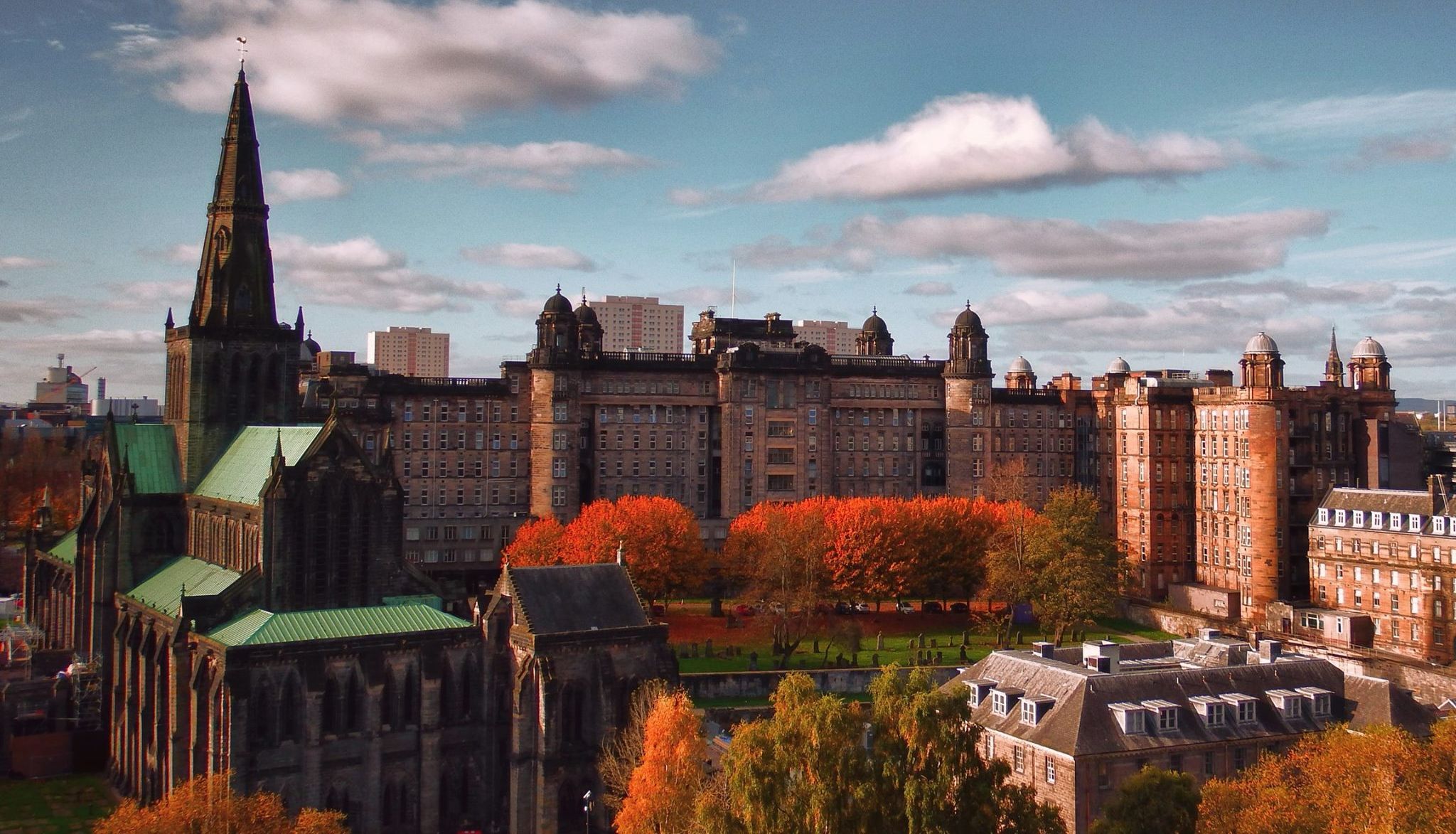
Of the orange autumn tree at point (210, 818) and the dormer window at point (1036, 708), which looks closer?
the orange autumn tree at point (210, 818)

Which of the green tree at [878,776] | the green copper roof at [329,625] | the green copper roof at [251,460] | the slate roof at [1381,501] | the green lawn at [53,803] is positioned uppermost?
the green copper roof at [251,460]

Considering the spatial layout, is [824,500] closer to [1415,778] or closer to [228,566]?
[228,566]

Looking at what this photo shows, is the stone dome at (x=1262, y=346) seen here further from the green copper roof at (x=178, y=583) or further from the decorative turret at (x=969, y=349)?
the green copper roof at (x=178, y=583)

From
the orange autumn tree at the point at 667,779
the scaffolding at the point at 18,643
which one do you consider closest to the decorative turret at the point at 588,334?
the scaffolding at the point at 18,643

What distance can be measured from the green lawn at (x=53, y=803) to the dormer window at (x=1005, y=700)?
41.5 meters

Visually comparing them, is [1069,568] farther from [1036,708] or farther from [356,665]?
[356,665]

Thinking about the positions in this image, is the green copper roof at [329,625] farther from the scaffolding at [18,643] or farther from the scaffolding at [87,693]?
the scaffolding at [18,643]

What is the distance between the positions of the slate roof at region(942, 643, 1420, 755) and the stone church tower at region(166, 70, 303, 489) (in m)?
43.9

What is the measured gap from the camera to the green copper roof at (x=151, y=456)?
71.6 metres

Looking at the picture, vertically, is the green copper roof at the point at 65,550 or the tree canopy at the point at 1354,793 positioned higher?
the green copper roof at the point at 65,550

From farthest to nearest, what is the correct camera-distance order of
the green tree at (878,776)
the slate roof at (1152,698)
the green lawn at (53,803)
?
the green lawn at (53,803)
the slate roof at (1152,698)
the green tree at (878,776)

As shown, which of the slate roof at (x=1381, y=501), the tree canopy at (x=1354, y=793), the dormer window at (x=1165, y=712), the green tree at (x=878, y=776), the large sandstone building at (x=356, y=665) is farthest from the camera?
the slate roof at (x=1381, y=501)

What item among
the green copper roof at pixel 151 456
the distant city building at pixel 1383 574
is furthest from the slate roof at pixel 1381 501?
the green copper roof at pixel 151 456

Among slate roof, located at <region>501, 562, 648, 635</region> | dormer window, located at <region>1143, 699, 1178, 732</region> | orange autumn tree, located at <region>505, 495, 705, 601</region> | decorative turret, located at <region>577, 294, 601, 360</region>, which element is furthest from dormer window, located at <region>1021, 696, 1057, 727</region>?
decorative turret, located at <region>577, 294, 601, 360</region>
